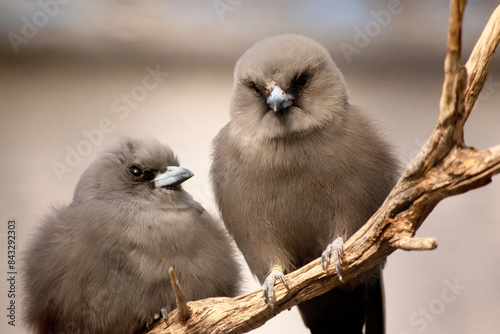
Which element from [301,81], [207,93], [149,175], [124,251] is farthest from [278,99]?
[207,93]

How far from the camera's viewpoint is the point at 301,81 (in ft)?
7.92

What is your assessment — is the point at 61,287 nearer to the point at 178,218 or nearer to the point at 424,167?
the point at 178,218

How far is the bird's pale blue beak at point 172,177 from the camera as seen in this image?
2.63 meters

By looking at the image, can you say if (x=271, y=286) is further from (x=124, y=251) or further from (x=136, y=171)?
(x=136, y=171)

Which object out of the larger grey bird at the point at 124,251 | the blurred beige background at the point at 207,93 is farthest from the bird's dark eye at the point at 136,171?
the blurred beige background at the point at 207,93

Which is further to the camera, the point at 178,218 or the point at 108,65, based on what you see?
the point at 108,65

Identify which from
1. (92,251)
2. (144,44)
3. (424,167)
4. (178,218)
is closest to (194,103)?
(144,44)

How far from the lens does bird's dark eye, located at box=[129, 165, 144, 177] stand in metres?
2.67

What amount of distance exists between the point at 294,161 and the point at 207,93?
1.31m

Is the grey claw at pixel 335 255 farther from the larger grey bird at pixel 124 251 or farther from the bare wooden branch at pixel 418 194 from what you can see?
the larger grey bird at pixel 124 251

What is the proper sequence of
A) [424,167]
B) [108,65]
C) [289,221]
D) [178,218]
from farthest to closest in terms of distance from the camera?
[108,65], [178,218], [289,221], [424,167]

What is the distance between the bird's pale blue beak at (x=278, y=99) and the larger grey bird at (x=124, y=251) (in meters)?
0.57

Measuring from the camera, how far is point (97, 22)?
3.56 metres

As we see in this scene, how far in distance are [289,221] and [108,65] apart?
6.08 ft
